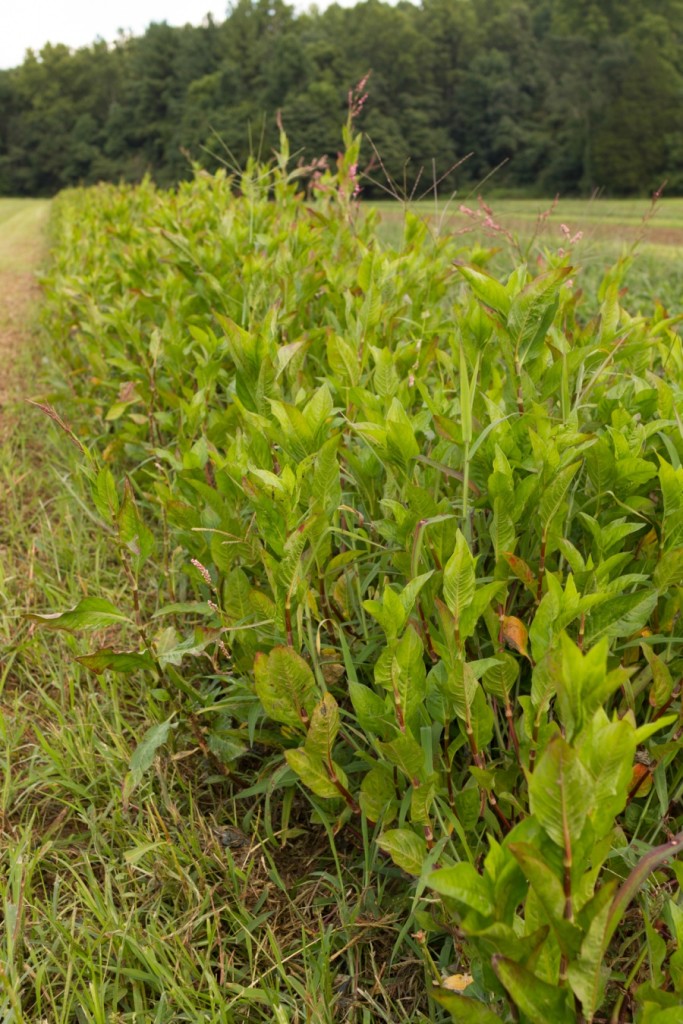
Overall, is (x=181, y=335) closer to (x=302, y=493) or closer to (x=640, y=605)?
(x=302, y=493)

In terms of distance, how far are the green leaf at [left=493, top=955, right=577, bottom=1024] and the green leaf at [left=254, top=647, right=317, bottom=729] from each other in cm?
60

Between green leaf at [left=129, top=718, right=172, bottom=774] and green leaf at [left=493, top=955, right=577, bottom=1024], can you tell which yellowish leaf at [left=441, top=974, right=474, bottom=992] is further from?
green leaf at [left=129, top=718, right=172, bottom=774]

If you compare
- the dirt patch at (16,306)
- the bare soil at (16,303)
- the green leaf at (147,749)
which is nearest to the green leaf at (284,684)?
the green leaf at (147,749)

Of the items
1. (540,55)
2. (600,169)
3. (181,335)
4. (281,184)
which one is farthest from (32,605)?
(540,55)

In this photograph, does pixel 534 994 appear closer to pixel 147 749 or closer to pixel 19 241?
pixel 147 749

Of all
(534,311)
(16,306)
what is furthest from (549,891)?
(16,306)

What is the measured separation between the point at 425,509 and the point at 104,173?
190 ft

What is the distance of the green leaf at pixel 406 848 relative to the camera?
124cm

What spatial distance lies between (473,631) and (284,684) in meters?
0.33

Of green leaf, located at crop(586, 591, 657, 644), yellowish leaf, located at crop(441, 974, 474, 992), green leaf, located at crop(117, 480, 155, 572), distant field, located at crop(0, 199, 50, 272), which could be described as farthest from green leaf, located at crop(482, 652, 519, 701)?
distant field, located at crop(0, 199, 50, 272)

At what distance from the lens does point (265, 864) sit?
1713 mm

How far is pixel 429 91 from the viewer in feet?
158

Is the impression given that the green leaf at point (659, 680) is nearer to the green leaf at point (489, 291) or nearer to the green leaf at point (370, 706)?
the green leaf at point (370, 706)

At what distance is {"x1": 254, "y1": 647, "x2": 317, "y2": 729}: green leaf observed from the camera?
1.40m
